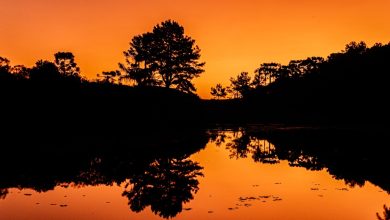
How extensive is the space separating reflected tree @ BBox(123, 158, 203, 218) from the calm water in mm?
41

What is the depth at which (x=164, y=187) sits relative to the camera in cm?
1808

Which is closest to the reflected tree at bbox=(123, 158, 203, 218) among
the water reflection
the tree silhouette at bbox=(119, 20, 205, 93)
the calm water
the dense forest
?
the calm water

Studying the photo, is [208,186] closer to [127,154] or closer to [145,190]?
[145,190]

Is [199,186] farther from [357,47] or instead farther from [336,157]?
[357,47]

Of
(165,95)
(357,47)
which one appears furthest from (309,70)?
(165,95)

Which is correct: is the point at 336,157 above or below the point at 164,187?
above

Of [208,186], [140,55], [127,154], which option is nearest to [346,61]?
[140,55]

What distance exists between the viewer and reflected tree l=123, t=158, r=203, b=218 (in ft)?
48.4

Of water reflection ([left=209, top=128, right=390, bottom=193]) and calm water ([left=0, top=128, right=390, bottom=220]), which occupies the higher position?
water reflection ([left=209, top=128, right=390, bottom=193])

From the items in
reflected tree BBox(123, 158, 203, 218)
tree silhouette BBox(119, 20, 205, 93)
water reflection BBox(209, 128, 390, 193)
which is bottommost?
reflected tree BBox(123, 158, 203, 218)

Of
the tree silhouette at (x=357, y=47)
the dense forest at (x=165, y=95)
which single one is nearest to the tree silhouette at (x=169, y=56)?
the dense forest at (x=165, y=95)

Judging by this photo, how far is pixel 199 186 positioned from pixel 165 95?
51600mm

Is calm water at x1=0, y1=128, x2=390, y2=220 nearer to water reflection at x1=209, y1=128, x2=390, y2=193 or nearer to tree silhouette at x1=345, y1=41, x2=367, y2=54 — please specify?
water reflection at x1=209, y1=128, x2=390, y2=193

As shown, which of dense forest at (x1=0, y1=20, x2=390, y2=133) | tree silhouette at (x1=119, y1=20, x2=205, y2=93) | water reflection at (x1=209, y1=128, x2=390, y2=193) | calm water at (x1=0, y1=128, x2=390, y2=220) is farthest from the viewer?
tree silhouette at (x1=119, y1=20, x2=205, y2=93)
